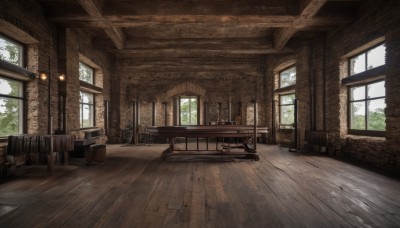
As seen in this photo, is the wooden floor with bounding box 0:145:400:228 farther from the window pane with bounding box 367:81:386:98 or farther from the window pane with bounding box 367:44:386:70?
the window pane with bounding box 367:44:386:70

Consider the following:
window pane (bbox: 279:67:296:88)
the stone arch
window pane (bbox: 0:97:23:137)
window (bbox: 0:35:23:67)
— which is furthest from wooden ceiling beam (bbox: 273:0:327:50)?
window pane (bbox: 0:97:23:137)

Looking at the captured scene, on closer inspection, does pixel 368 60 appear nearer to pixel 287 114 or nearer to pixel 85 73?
pixel 287 114

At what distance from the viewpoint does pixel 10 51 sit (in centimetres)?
483

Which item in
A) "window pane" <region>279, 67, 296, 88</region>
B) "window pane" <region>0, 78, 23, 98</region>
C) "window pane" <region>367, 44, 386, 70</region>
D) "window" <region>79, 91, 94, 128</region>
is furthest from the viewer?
"window pane" <region>279, 67, 296, 88</region>

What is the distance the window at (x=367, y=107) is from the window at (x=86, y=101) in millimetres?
8980

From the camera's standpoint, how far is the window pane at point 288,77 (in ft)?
27.6

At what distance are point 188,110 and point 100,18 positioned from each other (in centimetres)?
604

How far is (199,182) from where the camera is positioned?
11.6 feet

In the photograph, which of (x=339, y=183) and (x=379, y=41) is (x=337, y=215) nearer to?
(x=339, y=183)

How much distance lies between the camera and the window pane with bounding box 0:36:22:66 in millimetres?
4605

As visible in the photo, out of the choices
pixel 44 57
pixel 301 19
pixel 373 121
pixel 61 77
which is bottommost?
pixel 373 121

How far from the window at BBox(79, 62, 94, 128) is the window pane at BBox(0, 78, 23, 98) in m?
2.56

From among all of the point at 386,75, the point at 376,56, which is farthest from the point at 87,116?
the point at 376,56

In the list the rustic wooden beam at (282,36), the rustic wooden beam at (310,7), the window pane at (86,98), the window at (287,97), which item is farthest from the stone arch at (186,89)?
the rustic wooden beam at (310,7)
